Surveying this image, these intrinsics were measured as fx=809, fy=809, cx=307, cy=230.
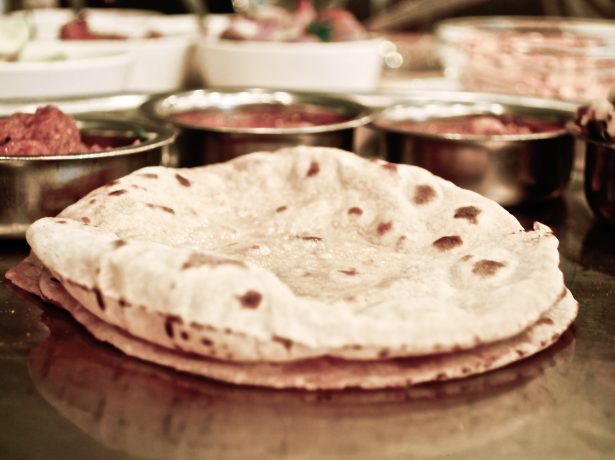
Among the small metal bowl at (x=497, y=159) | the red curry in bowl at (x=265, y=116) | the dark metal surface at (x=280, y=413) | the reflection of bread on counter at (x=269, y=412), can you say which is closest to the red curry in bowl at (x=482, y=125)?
the small metal bowl at (x=497, y=159)

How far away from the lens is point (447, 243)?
5.29 feet

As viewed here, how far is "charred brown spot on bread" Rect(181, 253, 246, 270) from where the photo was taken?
1328 mm

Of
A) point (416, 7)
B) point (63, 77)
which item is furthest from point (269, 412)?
point (416, 7)

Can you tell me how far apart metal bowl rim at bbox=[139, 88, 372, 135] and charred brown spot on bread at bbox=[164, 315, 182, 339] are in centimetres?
111

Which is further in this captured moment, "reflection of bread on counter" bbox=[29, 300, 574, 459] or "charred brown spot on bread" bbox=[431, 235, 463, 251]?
"charred brown spot on bread" bbox=[431, 235, 463, 251]

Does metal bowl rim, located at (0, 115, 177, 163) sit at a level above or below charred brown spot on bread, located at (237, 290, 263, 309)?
above

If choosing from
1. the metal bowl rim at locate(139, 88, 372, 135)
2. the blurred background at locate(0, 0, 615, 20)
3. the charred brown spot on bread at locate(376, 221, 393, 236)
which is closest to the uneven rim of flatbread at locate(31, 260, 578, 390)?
the charred brown spot on bread at locate(376, 221, 393, 236)

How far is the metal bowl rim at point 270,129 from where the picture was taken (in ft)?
7.64

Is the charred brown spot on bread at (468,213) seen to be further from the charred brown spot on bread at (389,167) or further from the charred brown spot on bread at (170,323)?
the charred brown spot on bread at (170,323)

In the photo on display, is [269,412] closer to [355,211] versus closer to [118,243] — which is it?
[118,243]

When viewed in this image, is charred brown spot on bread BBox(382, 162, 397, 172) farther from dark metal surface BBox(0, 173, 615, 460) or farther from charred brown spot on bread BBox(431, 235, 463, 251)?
dark metal surface BBox(0, 173, 615, 460)

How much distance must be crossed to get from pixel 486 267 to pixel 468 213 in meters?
0.23

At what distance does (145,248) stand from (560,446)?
0.74 metres

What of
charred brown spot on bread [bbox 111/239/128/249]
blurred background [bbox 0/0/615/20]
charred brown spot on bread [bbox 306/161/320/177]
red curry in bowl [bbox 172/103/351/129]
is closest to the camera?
charred brown spot on bread [bbox 111/239/128/249]
